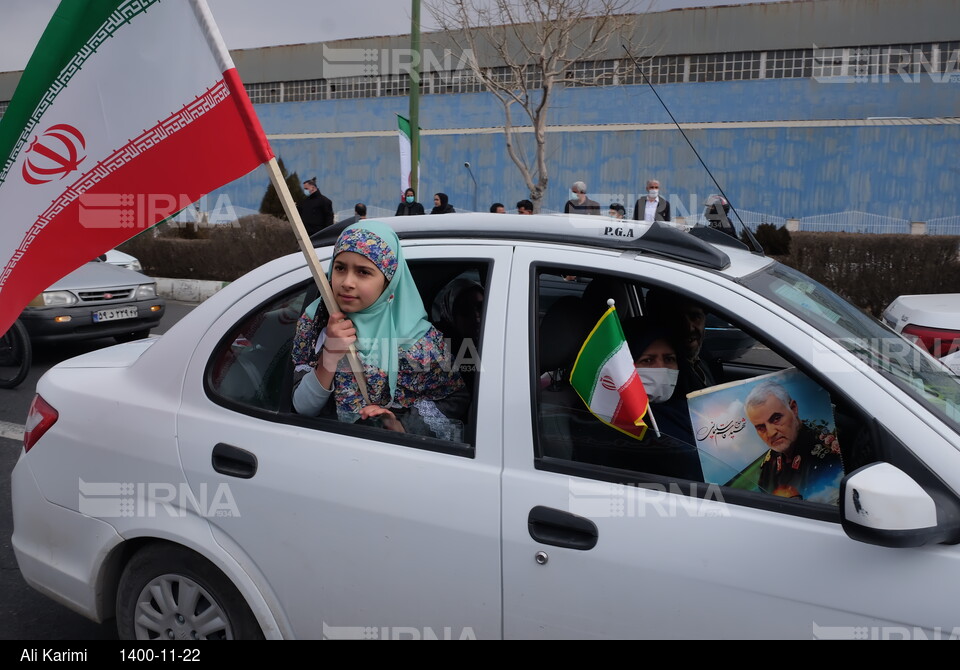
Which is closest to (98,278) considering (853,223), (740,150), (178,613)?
(178,613)

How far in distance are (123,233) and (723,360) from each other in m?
2.21

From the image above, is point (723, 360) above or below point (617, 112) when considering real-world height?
below

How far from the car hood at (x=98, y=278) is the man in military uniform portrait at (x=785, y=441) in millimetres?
7648

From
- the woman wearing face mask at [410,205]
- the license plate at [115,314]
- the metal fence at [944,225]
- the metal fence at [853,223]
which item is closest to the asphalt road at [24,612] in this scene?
the license plate at [115,314]

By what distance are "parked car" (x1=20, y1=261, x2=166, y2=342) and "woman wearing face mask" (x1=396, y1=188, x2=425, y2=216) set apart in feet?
18.2

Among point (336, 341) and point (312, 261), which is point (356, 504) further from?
point (312, 261)

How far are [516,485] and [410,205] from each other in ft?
39.7

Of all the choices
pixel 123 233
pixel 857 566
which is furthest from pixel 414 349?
pixel 857 566

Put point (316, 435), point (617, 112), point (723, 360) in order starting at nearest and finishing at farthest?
point (316, 435)
point (723, 360)
point (617, 112)

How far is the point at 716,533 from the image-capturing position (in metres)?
1.92

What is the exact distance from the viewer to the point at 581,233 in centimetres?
229

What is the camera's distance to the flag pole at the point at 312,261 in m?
2.28

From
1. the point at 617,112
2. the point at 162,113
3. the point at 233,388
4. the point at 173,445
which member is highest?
the point at 617,112

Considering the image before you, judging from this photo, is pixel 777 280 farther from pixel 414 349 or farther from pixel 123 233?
pixel 123 233
